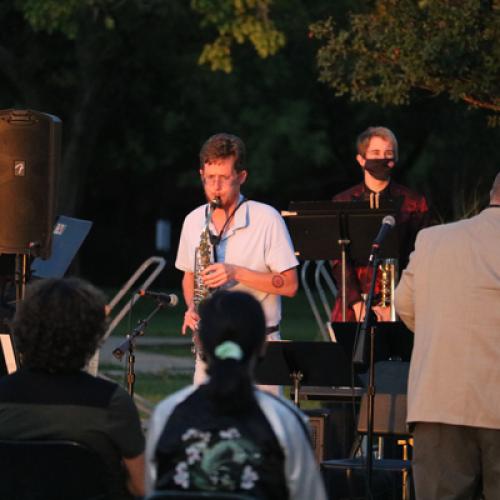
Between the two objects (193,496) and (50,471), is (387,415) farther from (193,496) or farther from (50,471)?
(193,496)

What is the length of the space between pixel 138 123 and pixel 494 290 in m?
22.9

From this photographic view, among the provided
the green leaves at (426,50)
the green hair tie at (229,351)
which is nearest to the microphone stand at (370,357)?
the green hair tie at (229,351)

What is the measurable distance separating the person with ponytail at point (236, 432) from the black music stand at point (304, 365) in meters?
3.01

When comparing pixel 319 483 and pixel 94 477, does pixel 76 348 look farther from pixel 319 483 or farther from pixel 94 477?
pixel 319 483

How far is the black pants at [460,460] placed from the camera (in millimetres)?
5883

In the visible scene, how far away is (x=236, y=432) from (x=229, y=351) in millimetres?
236

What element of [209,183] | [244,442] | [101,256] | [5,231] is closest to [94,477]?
[244,442]

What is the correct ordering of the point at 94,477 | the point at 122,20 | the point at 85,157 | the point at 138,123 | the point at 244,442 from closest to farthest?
1. the point at 244,442
2. the point at 94,477
3. the point at 122,20
4. the point at 85,157
5. the point at 138,123

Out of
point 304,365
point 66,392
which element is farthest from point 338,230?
point 66,392

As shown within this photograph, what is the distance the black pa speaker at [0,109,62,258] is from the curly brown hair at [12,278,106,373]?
3631 millimetres

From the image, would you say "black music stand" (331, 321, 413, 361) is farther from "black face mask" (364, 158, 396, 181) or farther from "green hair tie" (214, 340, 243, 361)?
"green hair tie" (214, 340, 243, 361)

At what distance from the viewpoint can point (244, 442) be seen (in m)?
3.90

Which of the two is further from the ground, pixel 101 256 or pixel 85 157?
pixel 85 157

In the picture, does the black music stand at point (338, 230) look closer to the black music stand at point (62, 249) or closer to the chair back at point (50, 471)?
the black music stand at point (62, 249)
